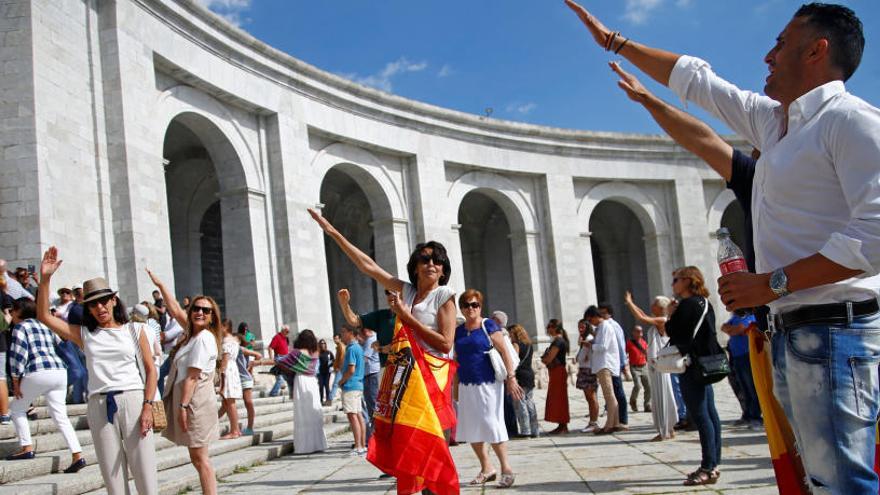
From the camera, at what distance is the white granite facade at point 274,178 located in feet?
40.3

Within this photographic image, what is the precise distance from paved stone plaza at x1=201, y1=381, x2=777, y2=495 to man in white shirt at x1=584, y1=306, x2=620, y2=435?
0.35 m

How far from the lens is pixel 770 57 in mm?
2324

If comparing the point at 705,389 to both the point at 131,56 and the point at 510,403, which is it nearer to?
the point at 510,403

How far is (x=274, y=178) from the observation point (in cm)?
1823

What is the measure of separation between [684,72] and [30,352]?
657 centimetres

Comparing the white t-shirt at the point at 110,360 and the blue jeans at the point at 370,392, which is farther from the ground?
the white t-shirt at the point at 110,360

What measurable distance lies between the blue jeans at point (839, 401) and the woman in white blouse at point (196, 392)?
4302 millimetres

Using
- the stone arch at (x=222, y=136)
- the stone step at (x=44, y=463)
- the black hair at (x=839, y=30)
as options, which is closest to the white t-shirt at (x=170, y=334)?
the stone step at (x=44, y=463)

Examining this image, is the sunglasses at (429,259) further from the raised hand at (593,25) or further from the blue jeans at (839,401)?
the blue jeans at (839,401)

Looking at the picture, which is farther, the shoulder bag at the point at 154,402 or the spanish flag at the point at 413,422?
the shoulder bag at the point at 154,402

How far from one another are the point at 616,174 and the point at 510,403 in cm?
1830

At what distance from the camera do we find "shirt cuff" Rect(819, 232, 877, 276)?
194 cm

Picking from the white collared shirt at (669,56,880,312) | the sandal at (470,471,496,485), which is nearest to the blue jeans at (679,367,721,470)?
the sandal at (470,471,496,485)

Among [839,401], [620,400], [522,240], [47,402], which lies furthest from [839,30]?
[522,240]
